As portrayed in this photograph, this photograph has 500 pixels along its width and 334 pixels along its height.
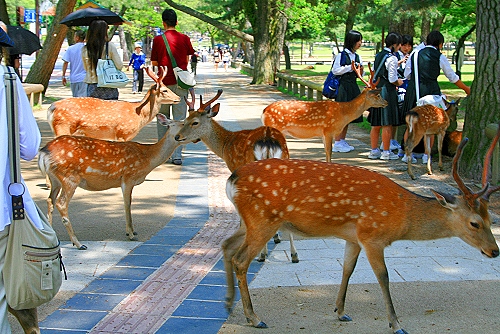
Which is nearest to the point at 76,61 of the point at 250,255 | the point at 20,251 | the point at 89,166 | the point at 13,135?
the point at 89,166

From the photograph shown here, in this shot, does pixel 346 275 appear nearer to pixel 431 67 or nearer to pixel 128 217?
pixel 128 217

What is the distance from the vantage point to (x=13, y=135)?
364 centimetres

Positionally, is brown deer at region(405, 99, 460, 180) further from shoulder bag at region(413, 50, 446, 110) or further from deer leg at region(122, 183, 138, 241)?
deer leg at region(122, 183, 138, 241)

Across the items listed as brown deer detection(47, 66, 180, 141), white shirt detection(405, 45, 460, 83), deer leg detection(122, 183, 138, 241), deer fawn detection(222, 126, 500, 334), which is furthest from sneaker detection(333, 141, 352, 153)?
deer fawn detection(222, 126, 500, 334)

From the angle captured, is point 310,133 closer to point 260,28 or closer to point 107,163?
→ point 107,163

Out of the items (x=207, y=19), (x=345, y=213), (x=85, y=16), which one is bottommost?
(x=345, y=213)

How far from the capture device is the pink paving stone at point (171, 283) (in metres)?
4.64

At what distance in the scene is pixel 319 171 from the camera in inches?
187

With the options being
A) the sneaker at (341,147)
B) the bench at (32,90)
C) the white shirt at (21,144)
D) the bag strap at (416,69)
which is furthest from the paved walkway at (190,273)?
the bench at (32,90)

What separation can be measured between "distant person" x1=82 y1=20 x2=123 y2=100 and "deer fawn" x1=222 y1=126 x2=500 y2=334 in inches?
207

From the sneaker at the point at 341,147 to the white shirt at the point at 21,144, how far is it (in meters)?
8.26

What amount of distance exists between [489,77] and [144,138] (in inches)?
255

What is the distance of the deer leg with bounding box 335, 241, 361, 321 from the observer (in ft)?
15.5

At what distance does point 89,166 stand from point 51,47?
13.0 m
